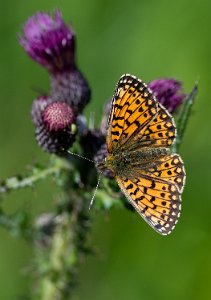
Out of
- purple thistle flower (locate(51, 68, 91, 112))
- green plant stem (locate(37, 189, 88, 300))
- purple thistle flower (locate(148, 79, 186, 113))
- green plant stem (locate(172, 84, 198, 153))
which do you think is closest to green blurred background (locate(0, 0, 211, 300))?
green plant stem (locate(37, 189, 88, 300))

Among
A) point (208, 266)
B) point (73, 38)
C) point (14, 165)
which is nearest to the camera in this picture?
point (73, 38)

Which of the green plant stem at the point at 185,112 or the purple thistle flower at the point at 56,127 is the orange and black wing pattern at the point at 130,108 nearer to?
the green plant stem at the point at 185,112

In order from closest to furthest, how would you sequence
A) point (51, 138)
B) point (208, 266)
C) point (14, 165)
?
1. point (51, 138)
2. point (208, 266)
3. point (14, 165)

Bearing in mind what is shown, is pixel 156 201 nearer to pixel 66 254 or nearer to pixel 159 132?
pixel 159 132

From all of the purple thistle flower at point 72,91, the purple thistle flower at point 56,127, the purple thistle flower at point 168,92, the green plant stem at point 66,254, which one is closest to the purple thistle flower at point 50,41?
the purple thistle flower at point 72,91

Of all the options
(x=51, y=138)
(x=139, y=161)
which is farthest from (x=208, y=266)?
(x=51, y=138)

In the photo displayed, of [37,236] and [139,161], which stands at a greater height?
[139,161]

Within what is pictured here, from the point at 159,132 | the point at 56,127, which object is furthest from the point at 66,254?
the point at 159,132

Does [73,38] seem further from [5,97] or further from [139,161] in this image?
[5,97]
